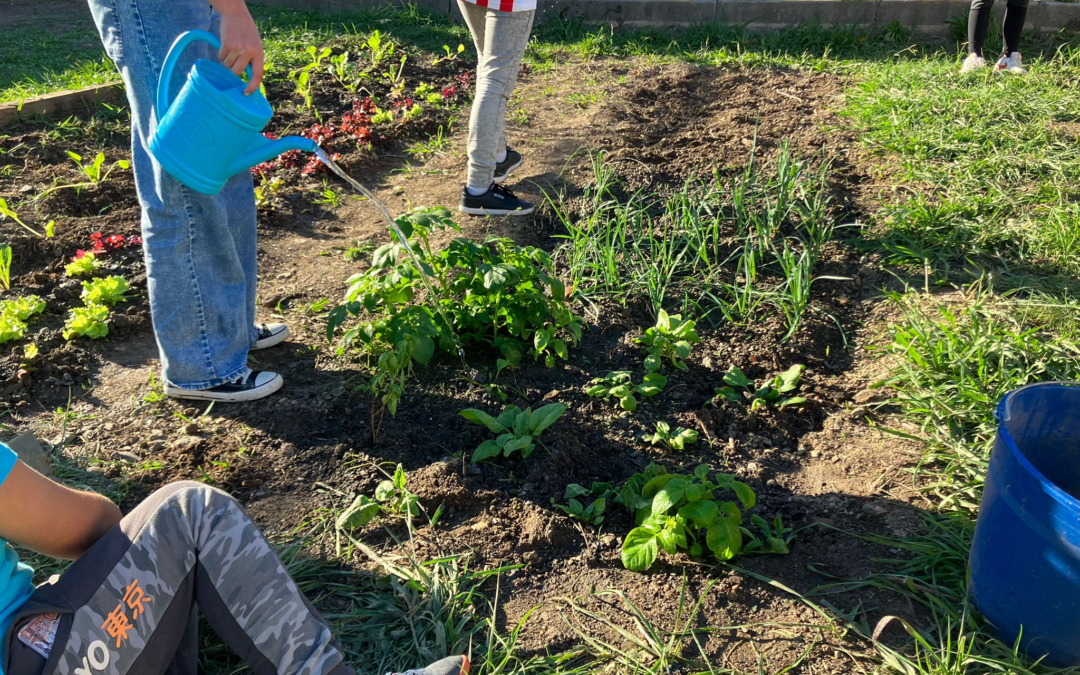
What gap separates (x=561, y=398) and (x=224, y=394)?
1017 millimetres

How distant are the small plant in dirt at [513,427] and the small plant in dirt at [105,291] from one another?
1.46 m

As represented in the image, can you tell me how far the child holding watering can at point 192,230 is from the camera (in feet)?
6.82

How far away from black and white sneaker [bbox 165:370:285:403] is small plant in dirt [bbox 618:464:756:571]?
121 centimetres

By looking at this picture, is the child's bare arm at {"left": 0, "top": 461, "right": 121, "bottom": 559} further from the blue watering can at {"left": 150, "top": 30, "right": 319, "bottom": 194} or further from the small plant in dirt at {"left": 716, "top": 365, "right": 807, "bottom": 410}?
the small plant in dirt at {"left": 716, "top": 365, "right": 807, "bottom": 410}

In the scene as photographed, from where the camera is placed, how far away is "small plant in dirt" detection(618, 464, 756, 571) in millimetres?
1913

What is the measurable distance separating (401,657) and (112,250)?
2328 millimetres

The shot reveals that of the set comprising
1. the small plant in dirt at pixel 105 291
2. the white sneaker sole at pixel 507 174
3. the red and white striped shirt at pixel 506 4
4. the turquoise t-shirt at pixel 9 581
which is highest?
the red and white striped shirt at pixel 506 4

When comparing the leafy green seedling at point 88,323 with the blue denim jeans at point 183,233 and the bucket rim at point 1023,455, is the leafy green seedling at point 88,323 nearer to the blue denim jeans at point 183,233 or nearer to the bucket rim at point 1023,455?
the blue denim jeans at point 183,233

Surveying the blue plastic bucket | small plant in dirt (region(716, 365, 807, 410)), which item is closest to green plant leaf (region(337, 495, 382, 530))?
small plant in dirt (region(716, 365, 807, 410))

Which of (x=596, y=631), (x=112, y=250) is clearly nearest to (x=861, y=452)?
(x=596, y=631)

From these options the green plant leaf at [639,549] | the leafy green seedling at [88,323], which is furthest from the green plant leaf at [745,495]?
the leafy green seedling at [88,323]

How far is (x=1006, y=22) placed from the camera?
4930mm

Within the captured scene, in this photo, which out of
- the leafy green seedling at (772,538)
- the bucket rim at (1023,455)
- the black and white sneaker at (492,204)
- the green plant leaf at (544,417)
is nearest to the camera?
the bucket rim at (1023,455)

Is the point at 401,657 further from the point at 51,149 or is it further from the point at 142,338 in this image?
the point at 51,149
